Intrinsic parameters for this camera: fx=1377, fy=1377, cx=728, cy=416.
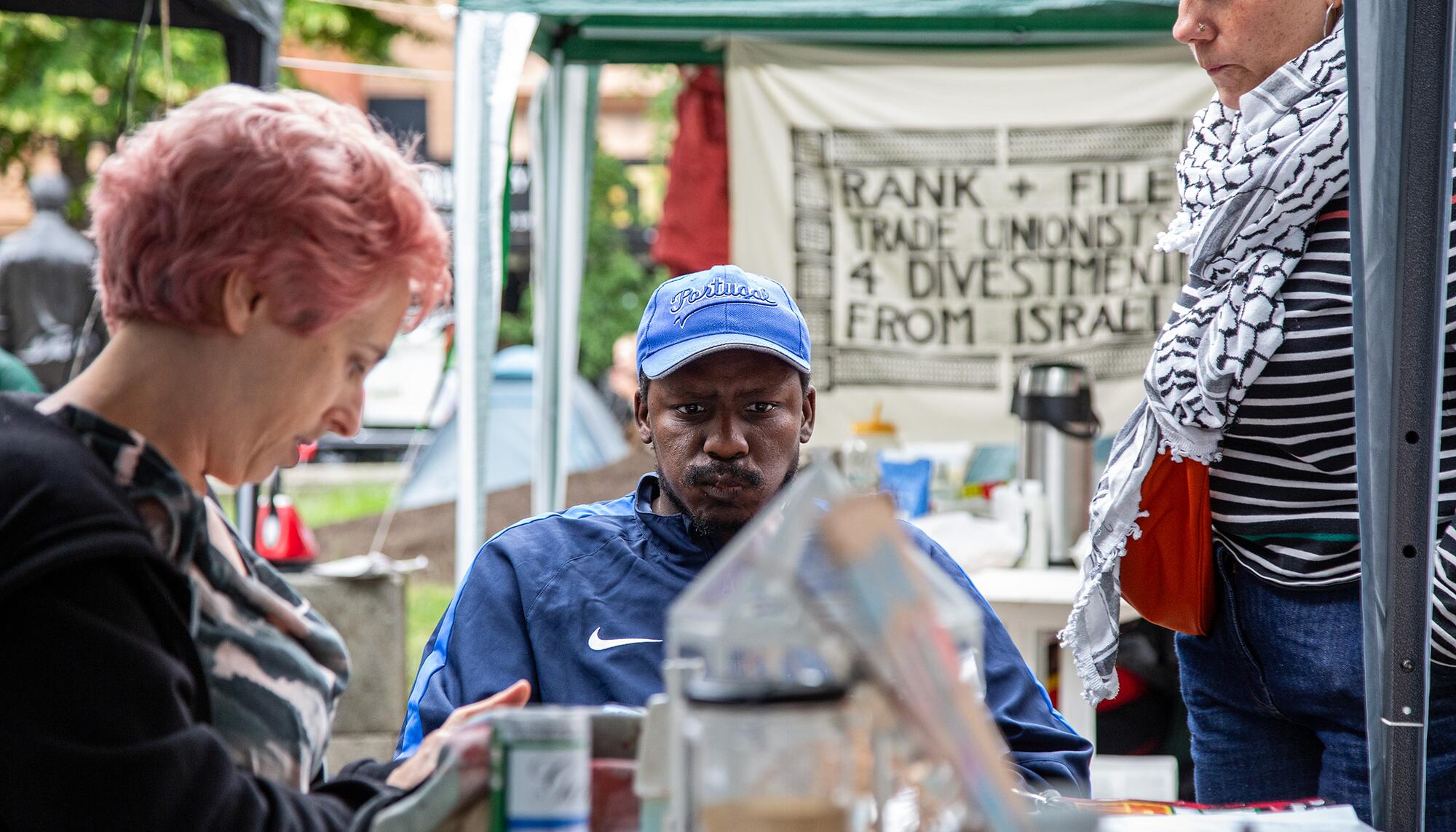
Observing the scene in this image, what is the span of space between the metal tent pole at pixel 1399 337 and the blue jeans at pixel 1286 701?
239 millimetres

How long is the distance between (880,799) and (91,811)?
0.64 metres

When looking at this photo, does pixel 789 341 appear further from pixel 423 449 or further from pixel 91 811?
pixel 423 449

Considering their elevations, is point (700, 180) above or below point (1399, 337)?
above

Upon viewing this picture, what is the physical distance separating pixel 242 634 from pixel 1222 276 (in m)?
1.48

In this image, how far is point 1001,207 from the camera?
5164 millimetres

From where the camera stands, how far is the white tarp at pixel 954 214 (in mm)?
5125

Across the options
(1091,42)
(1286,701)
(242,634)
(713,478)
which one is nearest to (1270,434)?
(1286,701)

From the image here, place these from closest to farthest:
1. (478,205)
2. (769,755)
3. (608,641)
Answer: (769,755), (608,641), (478,205)

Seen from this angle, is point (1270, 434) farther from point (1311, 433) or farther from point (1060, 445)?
point (1060, 445)

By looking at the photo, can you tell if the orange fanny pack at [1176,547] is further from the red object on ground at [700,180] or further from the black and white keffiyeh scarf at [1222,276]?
the red object on ground at [700,180]

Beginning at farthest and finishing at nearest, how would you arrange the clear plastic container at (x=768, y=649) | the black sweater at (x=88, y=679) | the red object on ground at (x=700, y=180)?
the red object on ground at (x=700, y=180) < the black sweater at (x=88, y=679) < the clear plastic container at (x=768, y=649)

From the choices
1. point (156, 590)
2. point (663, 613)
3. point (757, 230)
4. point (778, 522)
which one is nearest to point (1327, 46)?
point (663, 613)

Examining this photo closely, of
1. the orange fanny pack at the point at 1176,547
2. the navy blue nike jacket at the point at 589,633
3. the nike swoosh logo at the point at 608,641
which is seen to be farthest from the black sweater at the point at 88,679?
the orange fanny pack at the point at 1176,547

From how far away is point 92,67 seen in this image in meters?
9.67
